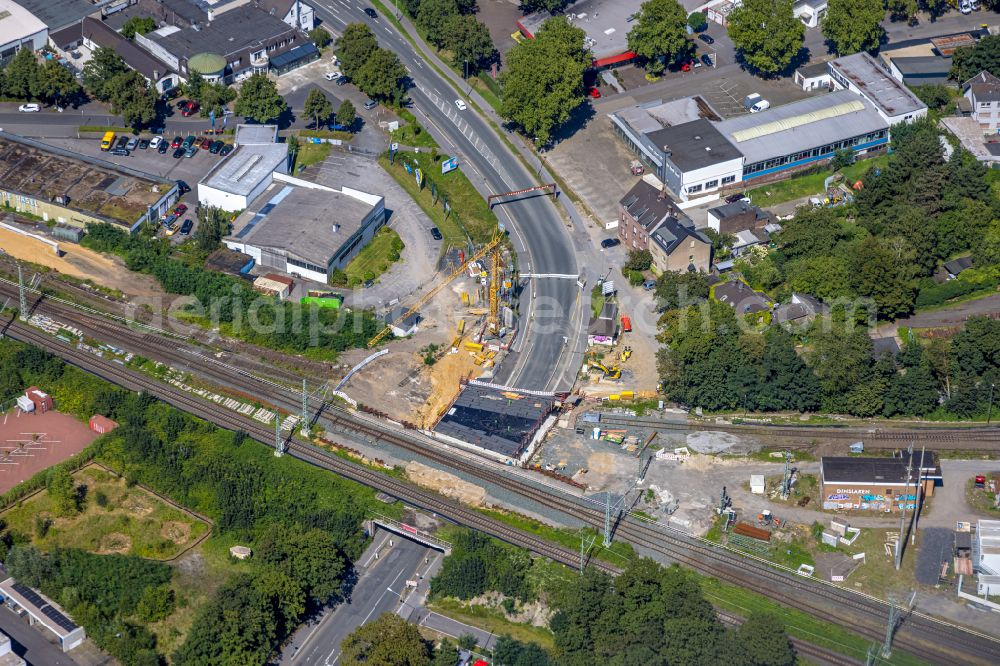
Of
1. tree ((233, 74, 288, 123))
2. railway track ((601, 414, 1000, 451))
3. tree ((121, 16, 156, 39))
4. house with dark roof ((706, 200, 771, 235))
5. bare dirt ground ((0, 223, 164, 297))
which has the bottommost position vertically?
railway track ((601, 414, 1000, 451))

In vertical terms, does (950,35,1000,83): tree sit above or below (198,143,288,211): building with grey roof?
below

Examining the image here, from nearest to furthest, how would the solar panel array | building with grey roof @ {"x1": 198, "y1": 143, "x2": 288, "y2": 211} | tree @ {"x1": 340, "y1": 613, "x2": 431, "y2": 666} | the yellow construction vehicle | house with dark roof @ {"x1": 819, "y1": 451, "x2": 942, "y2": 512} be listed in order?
tree @ {"x1": 340, "y1": 613, "x2": 431, "y2": 666}, the solar panel array, house with dark roof @ {"x1": 819, "y1": 451, "x2": 942, "y2": 512}, the yellow construction vehicle, building with grey roof @ {"x1": 198, "y1": 143, "x2": 288, "y2": 211}

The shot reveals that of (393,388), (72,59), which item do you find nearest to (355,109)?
(72,59)

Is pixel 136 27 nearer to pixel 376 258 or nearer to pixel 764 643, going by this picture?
pixel 376 258

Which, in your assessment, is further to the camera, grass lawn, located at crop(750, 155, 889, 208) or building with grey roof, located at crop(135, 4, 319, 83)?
building with grey roof, located at crop(135, 4, 319, 83)

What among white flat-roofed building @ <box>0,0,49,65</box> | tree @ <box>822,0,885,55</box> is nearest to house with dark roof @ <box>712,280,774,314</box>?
tree @ <box>822,0,885,55</box>

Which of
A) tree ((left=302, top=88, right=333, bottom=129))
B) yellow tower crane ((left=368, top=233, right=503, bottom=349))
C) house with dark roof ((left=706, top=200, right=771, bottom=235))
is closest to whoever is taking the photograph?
yellow tower crane ((left=368, top=233, right=503, bottom=349))

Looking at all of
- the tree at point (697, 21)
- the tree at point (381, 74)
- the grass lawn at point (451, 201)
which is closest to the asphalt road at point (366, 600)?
the grass lawn at point (451, 201)

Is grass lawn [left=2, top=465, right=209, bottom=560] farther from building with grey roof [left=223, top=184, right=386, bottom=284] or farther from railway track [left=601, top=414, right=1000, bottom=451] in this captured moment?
railway track [left=601, top=414, right=1000, bottom=451]
